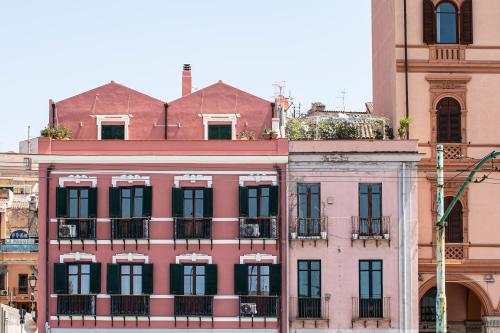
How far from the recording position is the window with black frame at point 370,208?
1970 inches

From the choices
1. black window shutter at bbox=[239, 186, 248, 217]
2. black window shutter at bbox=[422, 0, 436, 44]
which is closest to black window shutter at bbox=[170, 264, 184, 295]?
black window shutter at bbox=[239, 186, 248, 217]

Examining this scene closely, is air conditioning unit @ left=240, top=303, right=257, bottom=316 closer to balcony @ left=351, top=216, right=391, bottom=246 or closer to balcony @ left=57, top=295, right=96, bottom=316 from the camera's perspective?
balcony @ left=351, top=216, right=391, bottom=246

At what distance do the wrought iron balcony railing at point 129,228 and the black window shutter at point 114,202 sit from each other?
0.25 meters

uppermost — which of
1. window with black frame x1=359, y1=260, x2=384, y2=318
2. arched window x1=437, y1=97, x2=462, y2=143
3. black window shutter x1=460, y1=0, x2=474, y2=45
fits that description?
black window shutter x1=460, y1=0, x2=474, y2=45

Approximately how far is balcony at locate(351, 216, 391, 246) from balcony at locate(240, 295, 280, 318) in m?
4.15

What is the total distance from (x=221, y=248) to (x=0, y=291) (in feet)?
147

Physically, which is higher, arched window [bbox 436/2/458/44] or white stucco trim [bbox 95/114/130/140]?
arched window [bbox 436/2/458/44]

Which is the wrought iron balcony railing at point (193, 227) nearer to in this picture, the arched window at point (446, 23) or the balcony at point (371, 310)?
the balcony at point (371, 310)

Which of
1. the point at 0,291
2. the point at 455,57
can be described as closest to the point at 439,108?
the point at 455,57

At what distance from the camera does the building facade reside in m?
51.6

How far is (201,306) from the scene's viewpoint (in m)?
49.6

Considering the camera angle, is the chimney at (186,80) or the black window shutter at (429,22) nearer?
the black window shutter at (429,22)

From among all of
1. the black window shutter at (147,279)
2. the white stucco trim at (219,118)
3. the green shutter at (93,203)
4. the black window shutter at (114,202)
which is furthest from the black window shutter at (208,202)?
the green shutter at (93,203)

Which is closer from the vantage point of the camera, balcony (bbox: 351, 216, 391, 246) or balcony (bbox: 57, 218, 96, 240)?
balcony (bbox: 351, 216, 391, 246)
